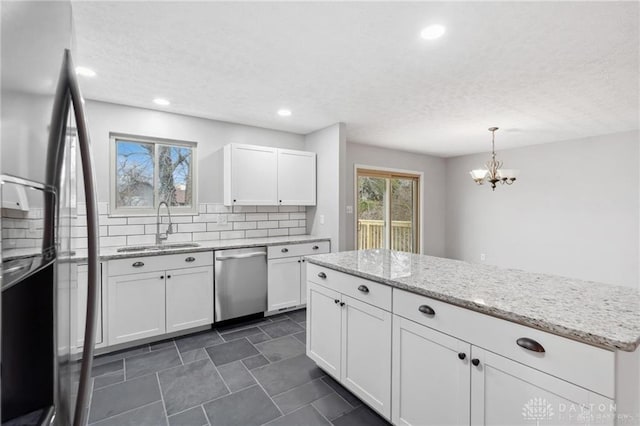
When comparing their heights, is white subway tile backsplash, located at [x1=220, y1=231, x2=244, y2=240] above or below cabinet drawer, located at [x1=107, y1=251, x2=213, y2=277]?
above

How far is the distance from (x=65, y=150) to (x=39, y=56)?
22 cm

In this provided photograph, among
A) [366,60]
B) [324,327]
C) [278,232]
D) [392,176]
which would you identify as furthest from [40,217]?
[392,176]

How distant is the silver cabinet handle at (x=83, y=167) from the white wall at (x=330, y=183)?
128 inches

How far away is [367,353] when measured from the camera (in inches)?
73.4

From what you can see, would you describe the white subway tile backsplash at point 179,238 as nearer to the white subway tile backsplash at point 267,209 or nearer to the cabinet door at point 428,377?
the white subway tile backsplash at point 267,209

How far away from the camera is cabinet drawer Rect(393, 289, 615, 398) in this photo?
100 centimetres

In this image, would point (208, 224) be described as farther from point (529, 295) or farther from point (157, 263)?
point (529, 295)

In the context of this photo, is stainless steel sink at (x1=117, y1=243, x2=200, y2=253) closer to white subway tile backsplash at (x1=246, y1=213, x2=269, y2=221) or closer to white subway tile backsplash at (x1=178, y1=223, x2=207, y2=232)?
white subway tile backsplash at (x1=178, y1=223, x2=207, y2=232)

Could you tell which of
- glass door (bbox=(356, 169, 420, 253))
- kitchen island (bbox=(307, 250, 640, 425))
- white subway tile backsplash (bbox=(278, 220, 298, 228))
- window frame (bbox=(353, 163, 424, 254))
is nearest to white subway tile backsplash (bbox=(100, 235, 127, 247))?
white subway tile backsplash (bbox=(278, 220, 298, 228))

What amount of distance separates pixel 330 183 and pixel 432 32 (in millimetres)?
2308

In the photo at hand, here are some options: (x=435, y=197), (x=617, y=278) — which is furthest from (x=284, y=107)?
(x=617, y=278)

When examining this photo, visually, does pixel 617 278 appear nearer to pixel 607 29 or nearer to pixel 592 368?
pixel 607 29

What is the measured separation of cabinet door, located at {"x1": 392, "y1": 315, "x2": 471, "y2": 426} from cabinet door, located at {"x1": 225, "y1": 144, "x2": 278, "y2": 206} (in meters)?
2.54

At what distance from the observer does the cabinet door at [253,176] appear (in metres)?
3.63
